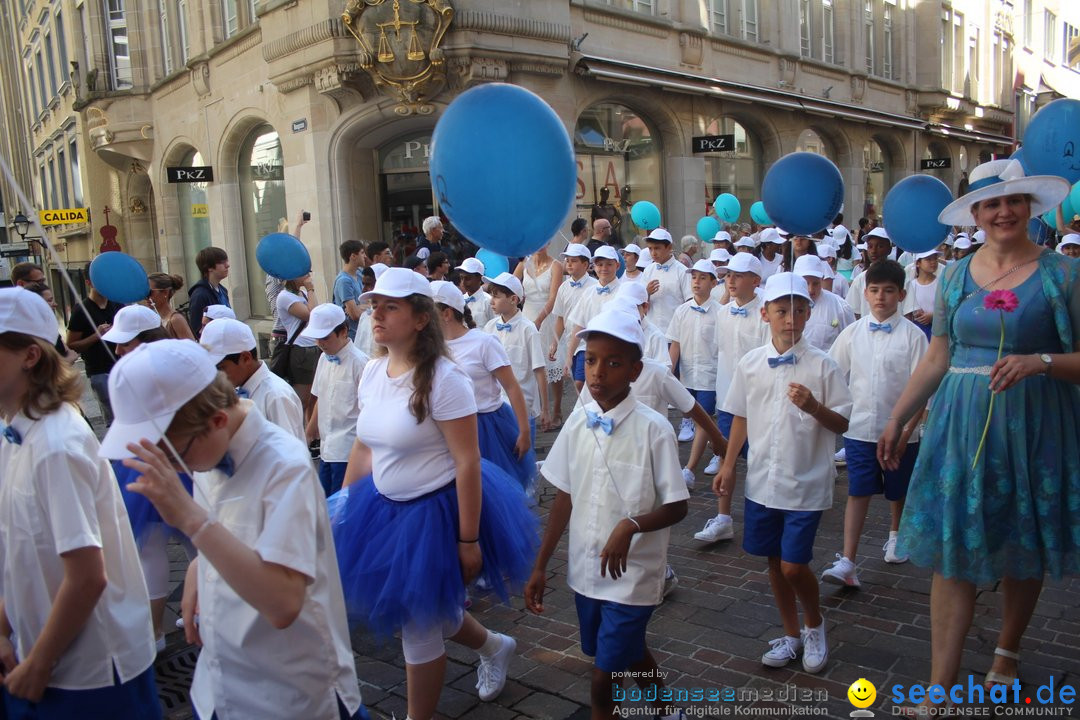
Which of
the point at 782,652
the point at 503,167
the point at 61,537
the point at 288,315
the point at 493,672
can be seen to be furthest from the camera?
the point at 288,315

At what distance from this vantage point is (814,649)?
150 inches

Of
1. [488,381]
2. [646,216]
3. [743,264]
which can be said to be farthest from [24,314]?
[646,216]

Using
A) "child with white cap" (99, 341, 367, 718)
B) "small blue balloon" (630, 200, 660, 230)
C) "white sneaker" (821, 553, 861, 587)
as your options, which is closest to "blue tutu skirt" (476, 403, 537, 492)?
"white sneaker" (821, 553, 861, 587)

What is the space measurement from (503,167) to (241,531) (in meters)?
2.93

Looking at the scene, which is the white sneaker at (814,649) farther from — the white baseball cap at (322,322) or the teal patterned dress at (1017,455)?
the white baseball cap at (322,322)

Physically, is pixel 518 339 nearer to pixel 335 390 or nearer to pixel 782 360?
pixel 335 390

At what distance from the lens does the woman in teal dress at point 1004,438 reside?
125 inches

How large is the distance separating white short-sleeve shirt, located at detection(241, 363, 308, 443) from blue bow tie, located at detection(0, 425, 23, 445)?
144 cm

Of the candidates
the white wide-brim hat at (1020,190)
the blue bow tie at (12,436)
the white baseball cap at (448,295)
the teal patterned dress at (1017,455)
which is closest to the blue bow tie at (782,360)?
the teal patterned dress at (1017,455)

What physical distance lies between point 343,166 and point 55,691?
13805 millimetres

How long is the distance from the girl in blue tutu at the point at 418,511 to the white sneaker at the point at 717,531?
2312 mm

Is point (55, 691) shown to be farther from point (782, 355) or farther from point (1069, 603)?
point (1069, 603)

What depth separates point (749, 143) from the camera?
21531mm

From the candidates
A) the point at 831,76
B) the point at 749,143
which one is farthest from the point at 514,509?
the point at 831,76
